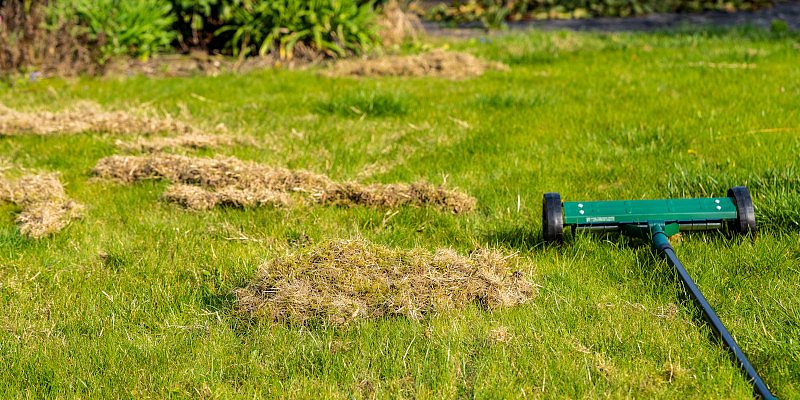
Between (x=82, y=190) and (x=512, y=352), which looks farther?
(x=82, y=190)

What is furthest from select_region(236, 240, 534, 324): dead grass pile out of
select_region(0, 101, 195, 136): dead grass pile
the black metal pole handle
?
select_region(0, 101, 195, 136): dead grass pile

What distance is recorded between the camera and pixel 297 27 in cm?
816

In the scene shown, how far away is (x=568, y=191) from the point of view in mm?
4242

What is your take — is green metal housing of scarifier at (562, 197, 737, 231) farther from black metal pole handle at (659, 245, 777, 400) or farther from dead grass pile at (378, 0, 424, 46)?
dead grass pile at (378, 0, 424, 46)

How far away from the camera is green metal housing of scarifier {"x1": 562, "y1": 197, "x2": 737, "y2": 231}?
3365 millimetres

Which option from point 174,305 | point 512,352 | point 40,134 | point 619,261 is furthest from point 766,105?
point 40,134

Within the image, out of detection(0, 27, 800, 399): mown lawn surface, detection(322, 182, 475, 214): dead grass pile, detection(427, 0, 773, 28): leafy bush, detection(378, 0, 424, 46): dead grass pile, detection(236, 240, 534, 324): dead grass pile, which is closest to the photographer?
detection(0, 27, 800, 399): mown lawn surface

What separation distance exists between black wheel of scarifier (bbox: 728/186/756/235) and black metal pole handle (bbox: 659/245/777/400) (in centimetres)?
39

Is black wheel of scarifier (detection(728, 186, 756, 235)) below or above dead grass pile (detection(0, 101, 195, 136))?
above

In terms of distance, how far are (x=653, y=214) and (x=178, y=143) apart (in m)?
3.13

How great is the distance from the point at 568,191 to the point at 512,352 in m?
1.74

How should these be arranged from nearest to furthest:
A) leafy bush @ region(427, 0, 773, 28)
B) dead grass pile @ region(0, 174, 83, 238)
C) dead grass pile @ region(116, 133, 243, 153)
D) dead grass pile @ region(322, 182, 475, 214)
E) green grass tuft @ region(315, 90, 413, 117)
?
dead grass pile @ region(0, 174, 83, 238)
dead grass pile @ region(322, 182, 475, 214)
dead grass pile @ region(116, 133, 243, 153)
green grass tuft @ region(315, 90, 413, 117)
leafy bush @ region(427, 0, 773, 28)

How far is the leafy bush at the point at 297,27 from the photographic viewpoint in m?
8.04

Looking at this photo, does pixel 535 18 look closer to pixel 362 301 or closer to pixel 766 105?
pixel 766 105
